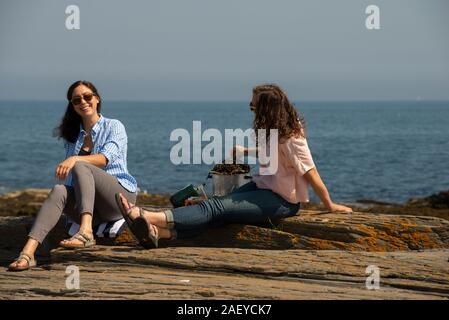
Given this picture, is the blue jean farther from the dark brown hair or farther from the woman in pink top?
the dark brown hair

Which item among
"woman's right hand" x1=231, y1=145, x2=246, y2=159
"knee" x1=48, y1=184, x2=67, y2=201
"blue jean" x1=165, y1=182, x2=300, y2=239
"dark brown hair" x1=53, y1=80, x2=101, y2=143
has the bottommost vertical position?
"blue jean" x1=165, y1=182, x2=300, y2=239

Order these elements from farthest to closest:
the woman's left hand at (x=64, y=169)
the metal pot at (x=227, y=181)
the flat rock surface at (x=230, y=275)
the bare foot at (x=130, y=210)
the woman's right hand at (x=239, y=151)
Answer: the metal pot at (x=227, y=181), the woman's right hand at (x=239, y=151), the woman's left hand at (x=64, y=169), the bare foot at (x=130, y=210), the flat rock surface at (x=230, y=275)

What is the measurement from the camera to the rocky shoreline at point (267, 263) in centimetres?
669

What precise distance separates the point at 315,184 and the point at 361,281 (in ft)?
3.90

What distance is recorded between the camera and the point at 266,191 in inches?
304

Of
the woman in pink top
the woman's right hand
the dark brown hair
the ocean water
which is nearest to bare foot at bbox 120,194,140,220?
the woman in pink top

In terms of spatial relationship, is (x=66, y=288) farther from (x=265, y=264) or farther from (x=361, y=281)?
(x=361, y=281)

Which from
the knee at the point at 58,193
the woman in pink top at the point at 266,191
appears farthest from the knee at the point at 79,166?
the woman in pink top at the point at 266,191

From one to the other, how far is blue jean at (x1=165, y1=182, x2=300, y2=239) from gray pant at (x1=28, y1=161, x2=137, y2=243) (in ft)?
2.08

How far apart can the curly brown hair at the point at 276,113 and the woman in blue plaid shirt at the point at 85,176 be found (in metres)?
1.44

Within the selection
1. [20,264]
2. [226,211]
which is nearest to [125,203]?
[226,211]

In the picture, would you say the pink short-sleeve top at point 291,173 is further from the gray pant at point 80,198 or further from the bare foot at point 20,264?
the bare foot at point 20,264

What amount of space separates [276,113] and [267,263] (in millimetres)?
1441

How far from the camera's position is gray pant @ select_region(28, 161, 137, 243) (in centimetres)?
747
